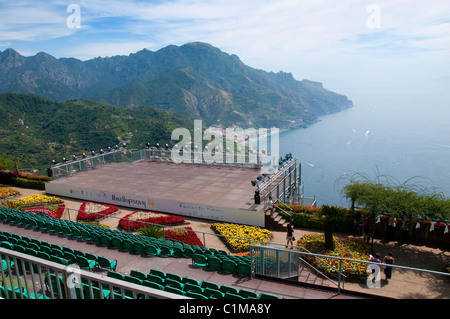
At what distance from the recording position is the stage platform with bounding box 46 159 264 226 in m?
22.3

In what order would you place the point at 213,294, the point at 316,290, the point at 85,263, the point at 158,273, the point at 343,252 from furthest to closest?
the point at 343,252, the point at 85,263, the point at 316,290, the point at 158,273, the point at 213,294

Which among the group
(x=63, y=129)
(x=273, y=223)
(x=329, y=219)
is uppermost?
(x=63, y=129)

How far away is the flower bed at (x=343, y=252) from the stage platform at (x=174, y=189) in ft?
13.9

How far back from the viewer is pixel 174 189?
26688mm

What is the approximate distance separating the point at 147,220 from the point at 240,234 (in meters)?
6.55

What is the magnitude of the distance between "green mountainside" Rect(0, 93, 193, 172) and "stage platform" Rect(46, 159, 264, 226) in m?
63.0

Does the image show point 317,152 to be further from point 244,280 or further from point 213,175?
point 244,280

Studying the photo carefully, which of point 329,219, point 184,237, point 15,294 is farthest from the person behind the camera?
point 184,237

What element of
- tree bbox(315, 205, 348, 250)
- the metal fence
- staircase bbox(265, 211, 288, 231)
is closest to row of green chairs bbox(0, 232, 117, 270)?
the metal fence

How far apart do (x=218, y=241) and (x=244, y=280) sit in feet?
23.1

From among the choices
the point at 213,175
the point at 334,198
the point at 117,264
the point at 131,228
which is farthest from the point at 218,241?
the point at 334,198

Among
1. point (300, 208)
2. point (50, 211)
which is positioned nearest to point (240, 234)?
point (300, 208)

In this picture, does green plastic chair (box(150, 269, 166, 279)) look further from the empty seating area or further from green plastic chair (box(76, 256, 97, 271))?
green plastic chair (box(76, 256, 97, 271))

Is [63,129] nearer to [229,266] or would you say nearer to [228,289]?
[229,266]
